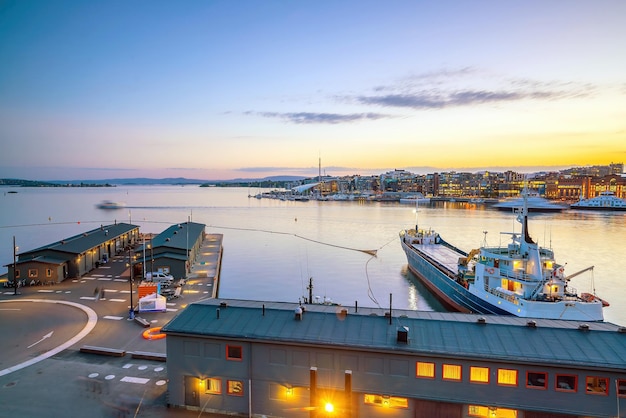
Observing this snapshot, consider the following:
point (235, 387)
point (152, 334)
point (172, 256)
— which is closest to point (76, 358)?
point (152, 334)

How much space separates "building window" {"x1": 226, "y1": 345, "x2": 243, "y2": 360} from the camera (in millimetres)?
11883

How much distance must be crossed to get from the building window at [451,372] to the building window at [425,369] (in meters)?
0.31

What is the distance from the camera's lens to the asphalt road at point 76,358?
1245cm

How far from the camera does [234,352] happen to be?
11.9 meters

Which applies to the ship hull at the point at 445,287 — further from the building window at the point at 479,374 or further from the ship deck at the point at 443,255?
the building window at the point at 479,374

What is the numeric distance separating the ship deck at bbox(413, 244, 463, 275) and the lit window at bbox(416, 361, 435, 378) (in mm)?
24857

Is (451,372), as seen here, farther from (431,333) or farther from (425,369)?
(431,333)

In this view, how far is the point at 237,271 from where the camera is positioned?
43531mm

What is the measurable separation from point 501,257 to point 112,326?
76.0ft

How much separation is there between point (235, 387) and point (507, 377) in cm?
776

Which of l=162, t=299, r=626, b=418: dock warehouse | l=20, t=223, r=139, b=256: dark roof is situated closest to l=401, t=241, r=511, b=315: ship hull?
l=162, t=299, r=626, b=418: dock warehouse

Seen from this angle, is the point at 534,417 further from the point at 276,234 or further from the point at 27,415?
the point at 276,234

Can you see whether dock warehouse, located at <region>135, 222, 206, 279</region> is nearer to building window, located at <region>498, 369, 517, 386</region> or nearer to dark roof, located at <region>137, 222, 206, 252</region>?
dark roof, located at <region>137, 222, 206, 252</region>

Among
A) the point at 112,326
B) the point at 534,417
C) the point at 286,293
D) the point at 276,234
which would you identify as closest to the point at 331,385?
the point at 534,417
